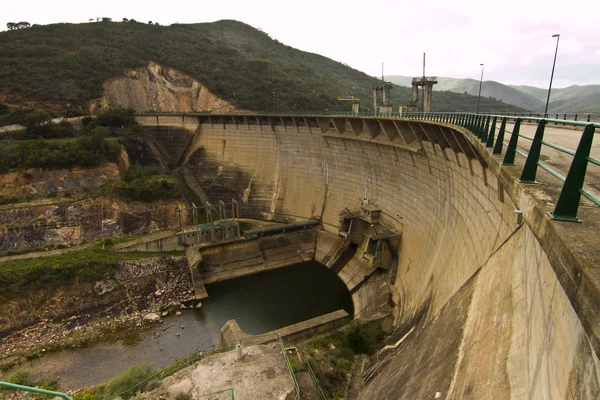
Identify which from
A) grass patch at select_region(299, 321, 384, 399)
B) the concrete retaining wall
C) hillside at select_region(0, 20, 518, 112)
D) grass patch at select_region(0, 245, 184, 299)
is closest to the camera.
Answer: grass patch at select_region(299, 321, 384, 399)

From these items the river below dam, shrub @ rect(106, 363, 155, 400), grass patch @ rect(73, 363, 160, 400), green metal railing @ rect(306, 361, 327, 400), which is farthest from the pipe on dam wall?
green metal railing @ rect(306, 361, 327, 400)

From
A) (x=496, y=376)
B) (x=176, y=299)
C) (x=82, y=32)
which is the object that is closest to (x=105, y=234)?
(x=176, y=299)

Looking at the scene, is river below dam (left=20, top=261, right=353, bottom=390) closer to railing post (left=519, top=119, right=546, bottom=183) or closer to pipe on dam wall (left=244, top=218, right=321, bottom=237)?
pipe on dam wall (left=244, top=218, right=321, bottom=237)

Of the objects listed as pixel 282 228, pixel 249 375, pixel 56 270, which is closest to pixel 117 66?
pixel 56 270

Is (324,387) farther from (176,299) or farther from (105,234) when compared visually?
(105,234)

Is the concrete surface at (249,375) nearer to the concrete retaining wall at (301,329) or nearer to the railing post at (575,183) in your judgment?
the concrete retaining wall at (301,329)

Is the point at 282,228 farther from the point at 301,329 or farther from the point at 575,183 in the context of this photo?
the point at 575,183
